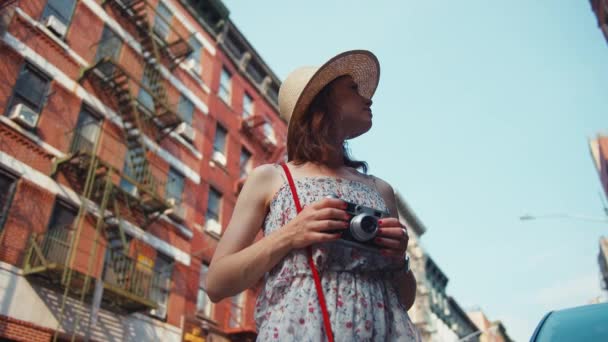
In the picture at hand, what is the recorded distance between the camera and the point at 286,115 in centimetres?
240

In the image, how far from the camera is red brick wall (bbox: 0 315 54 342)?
10656 millimetres

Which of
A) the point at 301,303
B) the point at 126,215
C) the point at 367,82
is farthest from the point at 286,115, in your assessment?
the point at 126,215

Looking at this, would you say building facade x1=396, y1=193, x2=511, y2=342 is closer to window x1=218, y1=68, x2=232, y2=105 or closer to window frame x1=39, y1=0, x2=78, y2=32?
window x1=218, y1=68, x2=232, y2=105

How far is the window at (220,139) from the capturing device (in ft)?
70.9

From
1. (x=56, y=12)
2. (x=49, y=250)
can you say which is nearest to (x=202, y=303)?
(x=49, y=250)

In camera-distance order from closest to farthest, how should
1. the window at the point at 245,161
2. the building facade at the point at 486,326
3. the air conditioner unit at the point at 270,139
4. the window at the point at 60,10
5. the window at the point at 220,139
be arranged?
the window at the point at 60,10 → the window at the point at 220,139 → the window at the point at 245,161 → the air conditioner unit at the point at 270,139 → the building facade at the point at 486,326

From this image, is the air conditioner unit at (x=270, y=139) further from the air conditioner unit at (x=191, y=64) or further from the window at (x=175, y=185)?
the window at (x=175, y=185)

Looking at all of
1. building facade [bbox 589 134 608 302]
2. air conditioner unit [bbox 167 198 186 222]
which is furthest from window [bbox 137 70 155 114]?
building facade [bbox 589 134 608 302]

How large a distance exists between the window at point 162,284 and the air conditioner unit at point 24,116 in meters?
5.66

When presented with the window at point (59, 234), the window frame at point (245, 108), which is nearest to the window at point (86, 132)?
the window at point (59, 234)

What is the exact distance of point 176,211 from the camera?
57.4 feet

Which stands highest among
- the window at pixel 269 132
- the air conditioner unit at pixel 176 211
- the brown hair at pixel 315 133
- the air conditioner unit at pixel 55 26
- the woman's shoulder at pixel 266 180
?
the window at pixel 269 132

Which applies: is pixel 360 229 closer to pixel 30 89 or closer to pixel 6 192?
pixel 6 192

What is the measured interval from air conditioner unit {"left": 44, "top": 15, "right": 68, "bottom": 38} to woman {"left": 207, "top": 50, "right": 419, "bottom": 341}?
1517 centimetres
